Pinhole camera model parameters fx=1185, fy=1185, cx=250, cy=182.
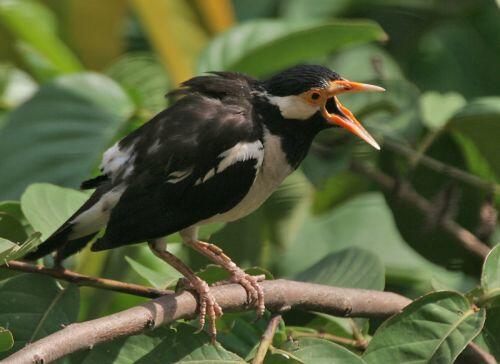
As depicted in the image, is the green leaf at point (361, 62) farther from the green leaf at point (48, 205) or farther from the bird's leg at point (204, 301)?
the bird's leg at point (204, 301)

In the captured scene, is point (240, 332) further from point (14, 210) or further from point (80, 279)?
point (14, 210)

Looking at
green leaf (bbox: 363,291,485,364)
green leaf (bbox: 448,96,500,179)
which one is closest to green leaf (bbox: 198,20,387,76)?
green leaf (bbox: 448,96,500,179)

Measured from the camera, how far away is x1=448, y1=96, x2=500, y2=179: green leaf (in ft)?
11.9

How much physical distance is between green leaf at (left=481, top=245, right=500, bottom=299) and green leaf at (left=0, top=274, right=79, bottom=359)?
93 centimetres

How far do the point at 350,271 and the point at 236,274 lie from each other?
36 centimetres

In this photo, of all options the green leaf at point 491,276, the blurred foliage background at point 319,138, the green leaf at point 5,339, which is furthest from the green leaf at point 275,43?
the green leaf at point 5,339

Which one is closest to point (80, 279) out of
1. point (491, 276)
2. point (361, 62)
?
point (491, 276)

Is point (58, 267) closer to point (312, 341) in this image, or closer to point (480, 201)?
point (312, 341)

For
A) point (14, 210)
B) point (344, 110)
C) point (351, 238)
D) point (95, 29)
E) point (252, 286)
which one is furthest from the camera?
point (95, 29)

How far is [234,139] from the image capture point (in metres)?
3.10

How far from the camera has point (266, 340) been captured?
8.60ft

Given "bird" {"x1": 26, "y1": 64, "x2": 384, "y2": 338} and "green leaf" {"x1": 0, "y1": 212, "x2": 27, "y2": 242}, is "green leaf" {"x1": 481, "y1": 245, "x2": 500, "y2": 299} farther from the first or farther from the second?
"green leaf" {"x1": 0, "y1": 212, "x2": 27, "y2": 242}

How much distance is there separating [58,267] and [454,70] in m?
2.80

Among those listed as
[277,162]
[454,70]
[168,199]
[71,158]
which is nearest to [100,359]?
[168,199]
